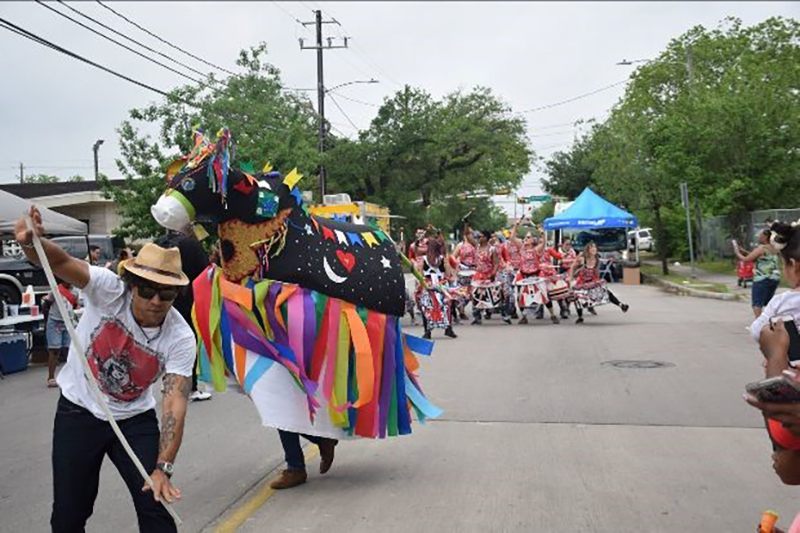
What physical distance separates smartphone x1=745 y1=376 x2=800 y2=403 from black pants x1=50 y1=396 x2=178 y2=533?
2.55 meters

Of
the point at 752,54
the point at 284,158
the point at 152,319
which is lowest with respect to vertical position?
the point at 152,319

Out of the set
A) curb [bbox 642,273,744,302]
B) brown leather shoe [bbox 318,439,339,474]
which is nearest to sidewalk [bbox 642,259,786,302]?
curb [bbox 642,273,744,302]

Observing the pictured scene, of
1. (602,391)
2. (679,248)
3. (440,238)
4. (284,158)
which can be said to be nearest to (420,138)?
(679,248)

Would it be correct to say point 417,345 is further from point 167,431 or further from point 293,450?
point 167,431

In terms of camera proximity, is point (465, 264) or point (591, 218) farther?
point (591, 218)

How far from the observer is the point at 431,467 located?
20.5 ft

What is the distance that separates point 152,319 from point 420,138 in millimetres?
39351

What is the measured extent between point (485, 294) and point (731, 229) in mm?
16104

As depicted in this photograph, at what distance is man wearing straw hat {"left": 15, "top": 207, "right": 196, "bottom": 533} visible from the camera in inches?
148

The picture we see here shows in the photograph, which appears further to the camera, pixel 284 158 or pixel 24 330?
pixel 284 158

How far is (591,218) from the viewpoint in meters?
29.7

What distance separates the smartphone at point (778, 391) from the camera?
2.20m

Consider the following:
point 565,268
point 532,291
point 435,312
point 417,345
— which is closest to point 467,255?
point 532,291

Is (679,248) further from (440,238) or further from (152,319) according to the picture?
(152,319)
